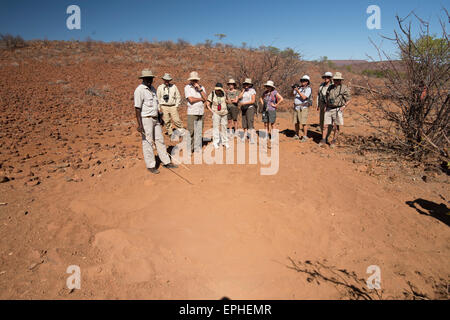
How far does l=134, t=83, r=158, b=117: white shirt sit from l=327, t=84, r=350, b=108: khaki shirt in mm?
3928

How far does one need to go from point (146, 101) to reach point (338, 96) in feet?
13.7

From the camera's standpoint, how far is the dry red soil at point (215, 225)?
251cm

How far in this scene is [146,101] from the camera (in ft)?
14.1

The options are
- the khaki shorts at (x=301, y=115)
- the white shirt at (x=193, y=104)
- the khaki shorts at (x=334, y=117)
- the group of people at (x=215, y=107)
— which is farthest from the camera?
the khaki shorts at (x=301, y=115)

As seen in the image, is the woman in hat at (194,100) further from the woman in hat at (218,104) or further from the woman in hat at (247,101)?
the woman in hat at (247,101)

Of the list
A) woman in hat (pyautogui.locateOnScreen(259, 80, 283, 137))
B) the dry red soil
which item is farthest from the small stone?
woman in hat (pyautogui.locateOnScreen(259, 80, 283, 137))

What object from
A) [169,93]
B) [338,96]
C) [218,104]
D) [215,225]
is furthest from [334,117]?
[215,225]

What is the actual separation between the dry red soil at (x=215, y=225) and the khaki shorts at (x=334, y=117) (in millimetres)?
664

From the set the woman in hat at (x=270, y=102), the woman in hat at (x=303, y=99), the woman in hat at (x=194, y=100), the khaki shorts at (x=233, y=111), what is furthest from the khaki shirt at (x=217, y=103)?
the woman in hat at (x=303, y=99)

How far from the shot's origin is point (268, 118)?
627 cm

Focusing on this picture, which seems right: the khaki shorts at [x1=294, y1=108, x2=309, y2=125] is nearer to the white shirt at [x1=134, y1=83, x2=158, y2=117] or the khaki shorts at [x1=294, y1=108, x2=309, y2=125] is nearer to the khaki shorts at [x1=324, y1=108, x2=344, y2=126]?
the khaki shorts at [x1=324, y1=108, x2=344, y2=126]

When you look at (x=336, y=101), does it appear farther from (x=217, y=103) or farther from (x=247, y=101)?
(x=217, y=103)

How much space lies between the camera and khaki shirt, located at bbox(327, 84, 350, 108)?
5609 millimetres

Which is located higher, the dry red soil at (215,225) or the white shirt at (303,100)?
the white shirt at (303,100)
